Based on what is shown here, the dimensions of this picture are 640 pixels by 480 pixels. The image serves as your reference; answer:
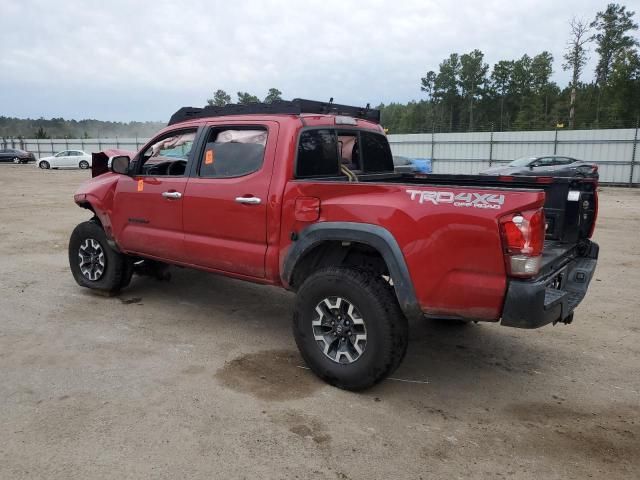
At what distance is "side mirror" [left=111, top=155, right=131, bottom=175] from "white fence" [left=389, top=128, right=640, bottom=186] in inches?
923

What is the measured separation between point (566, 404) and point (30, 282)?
590 centimetres

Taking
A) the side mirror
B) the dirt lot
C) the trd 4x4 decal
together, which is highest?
the side mirror

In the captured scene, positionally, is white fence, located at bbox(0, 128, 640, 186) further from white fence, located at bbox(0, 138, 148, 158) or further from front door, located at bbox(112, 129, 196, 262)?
white fence, located at bbox(0, 138, 148, 158)

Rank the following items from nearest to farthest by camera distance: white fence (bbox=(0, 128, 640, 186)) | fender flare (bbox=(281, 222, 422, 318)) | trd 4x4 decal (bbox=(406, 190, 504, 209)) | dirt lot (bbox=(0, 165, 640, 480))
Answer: dirt lot (bbox=(0, 165, 640, 480)), trd 4x4 decal (bbox=(406, 190, 504, 209)), fender flare (bbox=(281, 222, 422, 318)), white fence (bbox=(0, 128, 640, 186))

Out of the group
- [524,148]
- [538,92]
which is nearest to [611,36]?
[538,92]

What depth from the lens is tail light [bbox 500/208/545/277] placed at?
9.40 ft

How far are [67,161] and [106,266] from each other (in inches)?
1347

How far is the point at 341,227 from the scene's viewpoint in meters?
3.50

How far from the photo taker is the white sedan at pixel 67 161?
116 feet

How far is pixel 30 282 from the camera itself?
20.4 ft

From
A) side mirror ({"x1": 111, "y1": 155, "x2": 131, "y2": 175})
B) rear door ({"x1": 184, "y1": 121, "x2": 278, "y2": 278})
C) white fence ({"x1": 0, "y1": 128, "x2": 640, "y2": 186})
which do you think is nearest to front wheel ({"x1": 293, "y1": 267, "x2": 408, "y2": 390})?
rear door ({"x1": 184, "y1": 121, "x2": 278, "y2": 278})

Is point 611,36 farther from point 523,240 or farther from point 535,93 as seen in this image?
point 523,240

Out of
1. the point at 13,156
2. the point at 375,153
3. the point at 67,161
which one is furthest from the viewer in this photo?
the point at 13,156

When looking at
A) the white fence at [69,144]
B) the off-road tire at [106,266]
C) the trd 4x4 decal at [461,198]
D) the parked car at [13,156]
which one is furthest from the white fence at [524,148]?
the parked car at [13,156]
